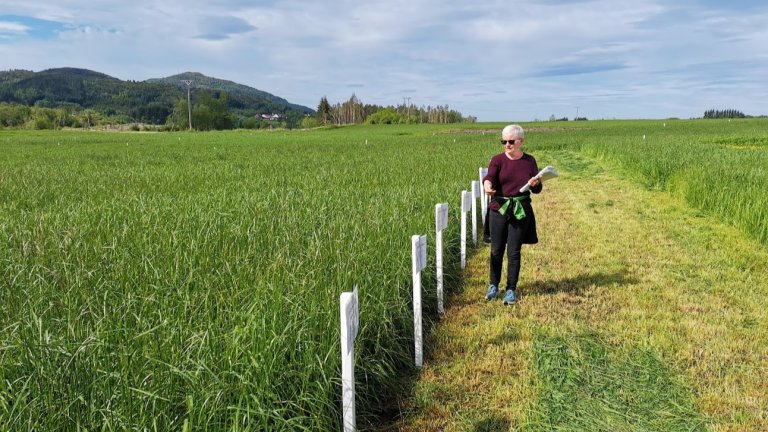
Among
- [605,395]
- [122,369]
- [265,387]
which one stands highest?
[122,369]

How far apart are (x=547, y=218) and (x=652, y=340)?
6.33m

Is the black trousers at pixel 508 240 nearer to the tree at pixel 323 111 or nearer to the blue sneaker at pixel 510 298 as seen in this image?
the blue sneaker at pixel 510 298

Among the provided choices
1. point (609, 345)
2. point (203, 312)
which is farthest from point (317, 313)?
point (609, 345)

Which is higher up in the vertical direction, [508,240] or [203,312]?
[508,240]

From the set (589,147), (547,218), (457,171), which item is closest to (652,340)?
(547,218)

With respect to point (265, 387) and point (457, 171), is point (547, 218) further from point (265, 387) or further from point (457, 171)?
point (265, 387)

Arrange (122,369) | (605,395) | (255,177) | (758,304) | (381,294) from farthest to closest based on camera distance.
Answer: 1. (255,177)
2. (758,304)
3. (381,294)
4. (605,395)
5. (122,369)

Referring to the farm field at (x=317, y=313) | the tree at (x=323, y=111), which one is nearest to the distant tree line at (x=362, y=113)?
the tree at (x=323, y=111)

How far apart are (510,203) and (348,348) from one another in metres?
3.46

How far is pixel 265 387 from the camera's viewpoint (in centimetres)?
296

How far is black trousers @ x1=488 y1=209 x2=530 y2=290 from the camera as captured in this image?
598 centimetres

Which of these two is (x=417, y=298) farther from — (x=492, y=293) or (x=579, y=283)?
(x=579, y=283)

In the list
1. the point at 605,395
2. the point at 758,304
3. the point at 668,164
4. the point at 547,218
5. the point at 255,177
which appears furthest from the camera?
the point at 668,164

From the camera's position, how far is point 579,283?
22.0 feet
